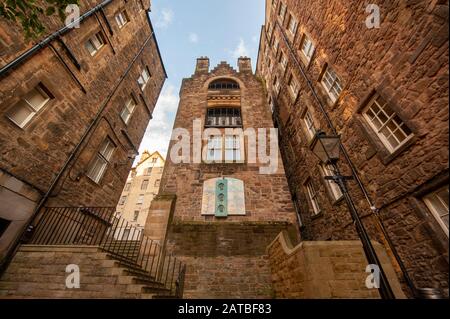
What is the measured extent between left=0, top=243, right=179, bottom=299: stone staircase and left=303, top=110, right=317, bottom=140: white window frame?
8884 mm

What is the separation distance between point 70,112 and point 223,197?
24.6ft

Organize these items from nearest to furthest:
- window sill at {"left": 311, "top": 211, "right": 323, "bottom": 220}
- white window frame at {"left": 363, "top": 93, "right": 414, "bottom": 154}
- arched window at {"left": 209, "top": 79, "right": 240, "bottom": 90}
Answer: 1. white window frame at {"left": 363, "top": 93, "right": 414, "bottom": 154}
2. window sill at {"left": 311, "top": 211, "right": 323, "bottom": 220}
3. arched window at {"left": 209, "top": 79, "right": 240, "bottom": 90}

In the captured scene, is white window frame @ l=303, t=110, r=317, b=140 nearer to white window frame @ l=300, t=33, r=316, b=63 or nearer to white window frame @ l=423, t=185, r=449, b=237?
white window frame @ l=300, t=33, r=316, b=63

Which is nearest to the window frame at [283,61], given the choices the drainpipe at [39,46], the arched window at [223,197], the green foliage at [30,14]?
the arched window at [223,197]

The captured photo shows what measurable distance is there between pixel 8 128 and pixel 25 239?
3380 mm

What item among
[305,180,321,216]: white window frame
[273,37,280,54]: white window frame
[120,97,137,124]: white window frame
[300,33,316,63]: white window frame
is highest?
[273,37,280,54]: white window frame

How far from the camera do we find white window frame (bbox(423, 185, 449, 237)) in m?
3.60

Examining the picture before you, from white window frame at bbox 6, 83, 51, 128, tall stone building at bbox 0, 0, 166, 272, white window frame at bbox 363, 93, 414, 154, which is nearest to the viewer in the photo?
white window frame at bbox 363, 93, 414, 154

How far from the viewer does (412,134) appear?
4.28 m

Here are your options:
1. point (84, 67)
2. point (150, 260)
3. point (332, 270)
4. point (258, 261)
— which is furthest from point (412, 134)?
point (84, 67)

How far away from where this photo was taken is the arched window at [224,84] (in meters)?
15.5

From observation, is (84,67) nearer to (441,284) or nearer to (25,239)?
(25,239)

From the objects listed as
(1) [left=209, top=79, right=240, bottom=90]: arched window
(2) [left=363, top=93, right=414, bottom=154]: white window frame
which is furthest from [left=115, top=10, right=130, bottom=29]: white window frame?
(2) [left=363, top=93, right=414, bottom=154]: white window frame

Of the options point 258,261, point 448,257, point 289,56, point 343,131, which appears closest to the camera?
point 448,257
